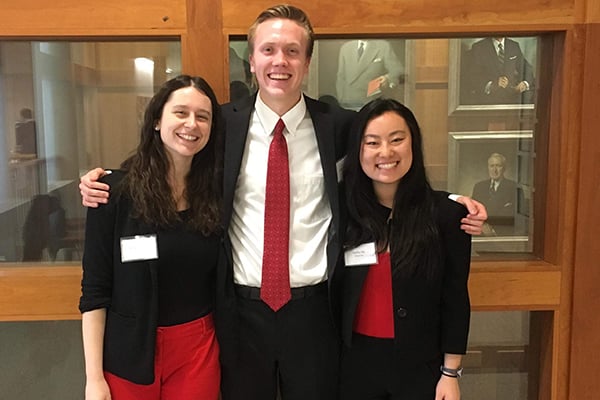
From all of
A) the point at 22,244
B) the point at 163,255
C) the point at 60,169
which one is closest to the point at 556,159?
the point at 163,255

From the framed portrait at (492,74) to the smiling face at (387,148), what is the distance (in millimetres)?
731

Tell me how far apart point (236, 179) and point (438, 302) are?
0.72 m

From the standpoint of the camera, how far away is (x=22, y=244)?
8.11ft

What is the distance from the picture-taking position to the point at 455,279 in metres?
1.81

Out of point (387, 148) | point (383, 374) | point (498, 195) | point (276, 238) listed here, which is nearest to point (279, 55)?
point (387, 148)

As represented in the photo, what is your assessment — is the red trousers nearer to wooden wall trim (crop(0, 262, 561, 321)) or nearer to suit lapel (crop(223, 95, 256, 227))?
suit lapel (crop(223, 95, 256, 227))

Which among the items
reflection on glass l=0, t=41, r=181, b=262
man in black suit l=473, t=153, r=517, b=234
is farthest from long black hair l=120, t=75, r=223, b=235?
man in black suit l=473, t=153, r=517, b=234

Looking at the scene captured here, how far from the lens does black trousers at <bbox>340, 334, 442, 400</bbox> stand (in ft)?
5.89

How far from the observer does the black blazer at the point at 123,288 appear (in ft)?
5.70

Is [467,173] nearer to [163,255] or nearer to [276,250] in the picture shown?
[276,250]

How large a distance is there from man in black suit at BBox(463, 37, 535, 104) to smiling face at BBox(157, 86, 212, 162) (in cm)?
117

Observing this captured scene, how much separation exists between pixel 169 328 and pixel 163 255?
0.22 metres

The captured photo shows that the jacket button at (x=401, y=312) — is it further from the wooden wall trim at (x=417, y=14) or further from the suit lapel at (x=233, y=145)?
the wooden wall trim at (x=417, y=14)

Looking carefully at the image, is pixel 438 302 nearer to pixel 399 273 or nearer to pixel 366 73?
pixel 399 273
